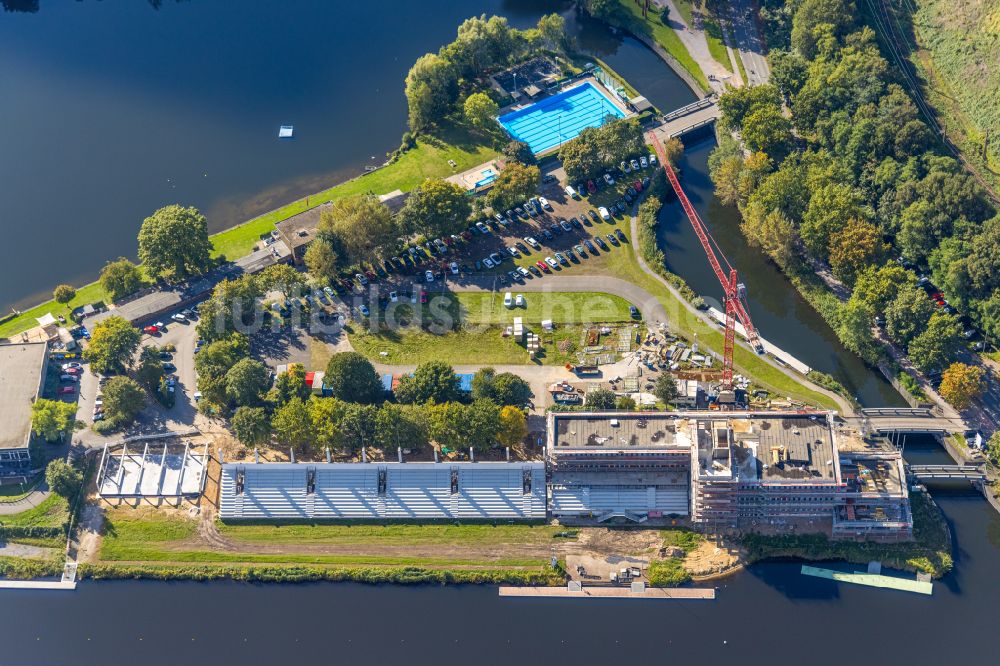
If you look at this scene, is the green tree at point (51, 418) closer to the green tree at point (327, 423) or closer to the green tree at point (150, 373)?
the green tree at point (150, 373)

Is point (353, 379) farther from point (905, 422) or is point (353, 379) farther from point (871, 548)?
point (905, 422)

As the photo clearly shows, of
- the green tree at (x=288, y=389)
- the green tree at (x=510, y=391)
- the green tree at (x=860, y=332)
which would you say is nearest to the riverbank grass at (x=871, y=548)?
the green tree at (x=860, y=332)

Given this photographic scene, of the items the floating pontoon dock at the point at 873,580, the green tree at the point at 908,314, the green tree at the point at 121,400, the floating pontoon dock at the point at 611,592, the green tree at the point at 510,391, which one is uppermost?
the green tree at the point at 908,314

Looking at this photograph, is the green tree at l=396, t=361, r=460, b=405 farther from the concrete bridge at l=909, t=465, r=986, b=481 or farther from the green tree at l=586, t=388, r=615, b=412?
the concrete bridge at l=909, t=465, r=986, b=481

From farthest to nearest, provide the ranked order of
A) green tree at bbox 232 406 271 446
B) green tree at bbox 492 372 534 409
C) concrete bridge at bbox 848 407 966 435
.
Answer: green tree at bbox 492 372 534 409, concrete bridge at bbox 848 407 966 435, green tree at bbox 232 406 271 446

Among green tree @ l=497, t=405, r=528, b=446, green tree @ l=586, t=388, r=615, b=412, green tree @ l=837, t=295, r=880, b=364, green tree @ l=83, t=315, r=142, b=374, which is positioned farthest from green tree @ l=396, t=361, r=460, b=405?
green tree @ l=837, t=295, r=880, b=364
